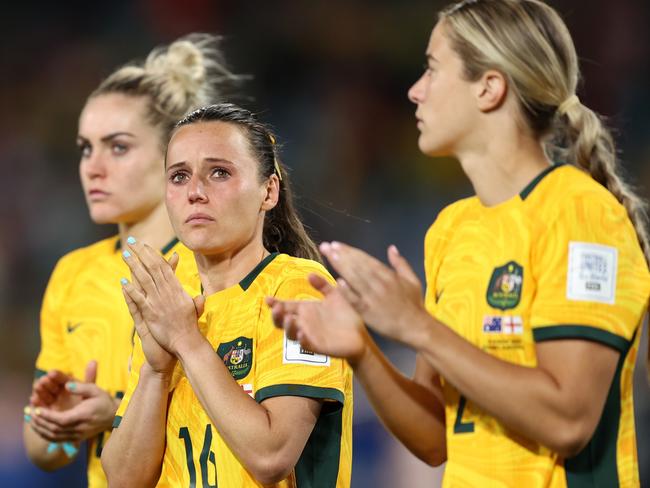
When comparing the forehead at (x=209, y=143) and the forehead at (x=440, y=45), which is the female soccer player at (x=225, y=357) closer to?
the forehead at (x=209, y=143)

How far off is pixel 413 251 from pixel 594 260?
4.74m

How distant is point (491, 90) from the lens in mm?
2184

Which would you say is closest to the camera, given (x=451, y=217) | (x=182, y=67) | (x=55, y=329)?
(x=451, y=217)

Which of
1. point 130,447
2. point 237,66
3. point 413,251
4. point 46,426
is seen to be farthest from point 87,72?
point 130,447

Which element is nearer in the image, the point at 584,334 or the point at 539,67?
the point at 584,334

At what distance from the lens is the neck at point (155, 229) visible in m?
3.70

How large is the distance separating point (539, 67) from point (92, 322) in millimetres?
2130

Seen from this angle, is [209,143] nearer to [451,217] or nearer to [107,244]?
[451,217]

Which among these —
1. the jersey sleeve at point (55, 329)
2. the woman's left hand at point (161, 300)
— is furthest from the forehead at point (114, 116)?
the woman's left hand at point (161, 300)

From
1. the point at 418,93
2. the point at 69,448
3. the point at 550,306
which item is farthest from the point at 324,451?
the point at 69,448

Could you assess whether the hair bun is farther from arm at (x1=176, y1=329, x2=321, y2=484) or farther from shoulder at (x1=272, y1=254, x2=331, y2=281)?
arm at (x1=176, y1=329, x2=321, y2=484)

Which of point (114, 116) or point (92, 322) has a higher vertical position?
point (114, 116)

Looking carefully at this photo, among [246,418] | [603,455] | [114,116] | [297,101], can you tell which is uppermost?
[297,101]

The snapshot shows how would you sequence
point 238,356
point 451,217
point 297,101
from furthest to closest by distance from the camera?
point 297,101, point 238,356, point 451,217
